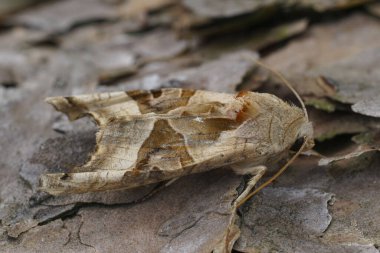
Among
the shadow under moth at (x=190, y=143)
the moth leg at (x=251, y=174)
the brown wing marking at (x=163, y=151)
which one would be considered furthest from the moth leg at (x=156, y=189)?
the moth leg at (x=251, y=174)

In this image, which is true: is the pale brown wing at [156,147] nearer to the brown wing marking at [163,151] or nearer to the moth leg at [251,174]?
the brown wing marking at [163,151]

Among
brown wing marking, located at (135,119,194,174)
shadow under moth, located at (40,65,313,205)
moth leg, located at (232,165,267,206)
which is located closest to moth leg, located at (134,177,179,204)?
shadow under moth, located at (40,65,313,205)

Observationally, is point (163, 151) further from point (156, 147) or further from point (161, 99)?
point (161, 99)

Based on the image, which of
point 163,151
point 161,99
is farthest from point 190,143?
point 161,99

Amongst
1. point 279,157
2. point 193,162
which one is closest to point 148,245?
point 193,162

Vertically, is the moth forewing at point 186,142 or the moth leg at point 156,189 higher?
the moth forewing at point 186,142

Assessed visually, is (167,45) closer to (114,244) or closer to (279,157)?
(279,157)

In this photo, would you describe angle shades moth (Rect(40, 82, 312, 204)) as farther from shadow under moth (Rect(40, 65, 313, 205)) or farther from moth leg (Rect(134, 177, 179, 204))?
moth leg (Rect(134, 177, 179, 204))
